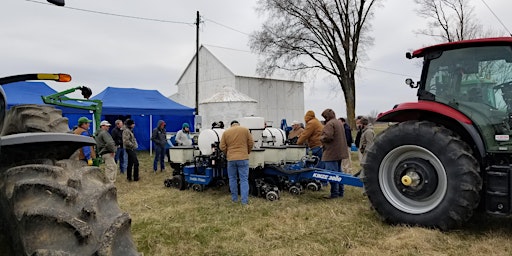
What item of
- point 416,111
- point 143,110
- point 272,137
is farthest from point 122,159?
point 416,111

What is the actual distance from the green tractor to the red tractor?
3965 millimetres

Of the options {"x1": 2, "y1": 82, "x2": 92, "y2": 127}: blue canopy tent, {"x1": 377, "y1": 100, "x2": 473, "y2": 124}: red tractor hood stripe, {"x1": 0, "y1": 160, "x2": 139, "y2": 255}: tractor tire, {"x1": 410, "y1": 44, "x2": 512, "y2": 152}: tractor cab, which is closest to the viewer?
{"x1": 0, "y1": 160, "x2": 139, "y2": 255}: tractor tire

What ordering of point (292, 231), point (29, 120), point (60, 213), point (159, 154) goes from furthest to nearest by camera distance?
point (159, 154) → point (292, 231) → point (29, 120) → point (60, 213)

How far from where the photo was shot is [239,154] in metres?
7.64

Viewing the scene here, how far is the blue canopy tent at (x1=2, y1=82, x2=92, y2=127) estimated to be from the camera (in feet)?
46.9

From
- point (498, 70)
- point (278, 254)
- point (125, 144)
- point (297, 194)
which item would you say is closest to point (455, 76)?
point (498, 70)

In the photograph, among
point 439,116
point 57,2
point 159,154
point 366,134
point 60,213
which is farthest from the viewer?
point 159,154

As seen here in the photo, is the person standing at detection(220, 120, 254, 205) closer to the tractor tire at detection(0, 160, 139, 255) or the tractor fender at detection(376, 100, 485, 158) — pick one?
the tractor fender at detection(376, 100, 485, 158)

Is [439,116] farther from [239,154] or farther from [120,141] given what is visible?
[120,141]

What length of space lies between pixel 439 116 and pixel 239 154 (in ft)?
12.0

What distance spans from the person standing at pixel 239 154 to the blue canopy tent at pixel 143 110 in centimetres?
1042

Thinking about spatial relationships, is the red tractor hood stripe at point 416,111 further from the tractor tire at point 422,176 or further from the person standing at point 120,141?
the person standing at point 120,141

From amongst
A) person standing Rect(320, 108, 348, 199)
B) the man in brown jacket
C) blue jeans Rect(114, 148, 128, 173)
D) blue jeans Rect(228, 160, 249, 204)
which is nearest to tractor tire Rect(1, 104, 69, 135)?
blue jeans Rect(228, 160, 249, 204)

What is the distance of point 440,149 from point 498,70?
1154 millimetres
